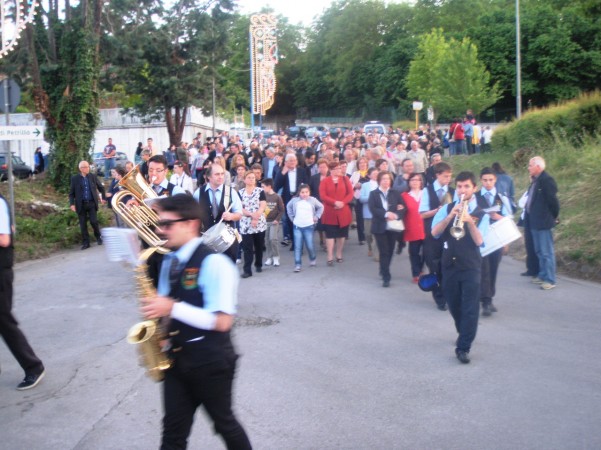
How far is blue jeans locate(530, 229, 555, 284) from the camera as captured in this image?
1048cm

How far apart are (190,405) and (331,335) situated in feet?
13.8

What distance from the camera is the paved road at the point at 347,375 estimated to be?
541 cm

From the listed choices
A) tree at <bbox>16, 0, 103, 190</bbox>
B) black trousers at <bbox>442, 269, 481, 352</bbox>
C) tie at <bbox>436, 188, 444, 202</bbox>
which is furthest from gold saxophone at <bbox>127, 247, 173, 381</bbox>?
tree at <bbox>16, 0, 103, 190</bbox>

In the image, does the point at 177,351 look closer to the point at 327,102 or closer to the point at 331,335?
the point at 331,335

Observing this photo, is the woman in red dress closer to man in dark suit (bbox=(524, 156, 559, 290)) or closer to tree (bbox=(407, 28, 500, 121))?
man in dark suit (bbox=(524, 156, 559, 290))

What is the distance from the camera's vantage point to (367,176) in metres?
14.8

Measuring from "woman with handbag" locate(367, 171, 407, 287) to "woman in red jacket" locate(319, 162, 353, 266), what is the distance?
1.26 m

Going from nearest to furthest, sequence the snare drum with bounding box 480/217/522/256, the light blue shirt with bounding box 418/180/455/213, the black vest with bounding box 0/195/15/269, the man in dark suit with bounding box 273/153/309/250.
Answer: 1. the black vest with bounding box 0/195/15/269
2. the snare drum with bounding box 480/217/522/256
3. the light blue shirt with bounding box 418/180/455/213
4. the man in dark suit with bounding box 273/153/309/250

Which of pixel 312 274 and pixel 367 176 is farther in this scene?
pixel 367 176

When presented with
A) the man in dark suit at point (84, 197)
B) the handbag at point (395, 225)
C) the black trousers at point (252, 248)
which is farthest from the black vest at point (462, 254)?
the man in dark suit at point (84, 197)

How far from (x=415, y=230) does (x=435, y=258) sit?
8.59 feet

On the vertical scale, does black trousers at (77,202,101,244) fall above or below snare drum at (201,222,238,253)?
below

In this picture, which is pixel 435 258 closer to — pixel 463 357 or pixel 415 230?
pixel 463 357

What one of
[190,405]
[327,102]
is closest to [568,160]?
[190,405]
